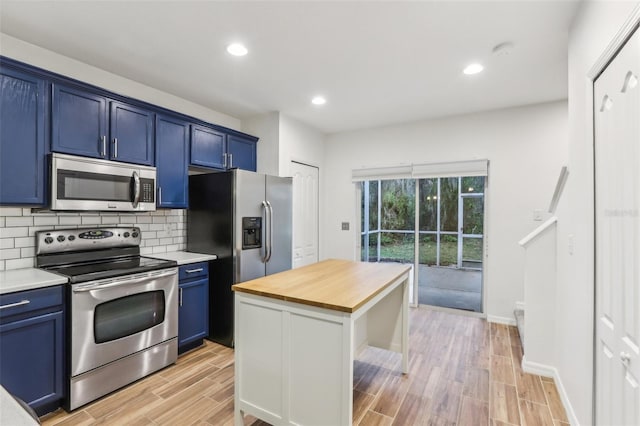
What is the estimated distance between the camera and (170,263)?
268 centimetres

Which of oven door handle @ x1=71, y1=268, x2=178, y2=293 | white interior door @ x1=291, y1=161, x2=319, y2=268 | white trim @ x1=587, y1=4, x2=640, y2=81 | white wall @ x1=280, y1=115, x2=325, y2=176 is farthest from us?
white interior door @ x1=291, y1=161, x2=319, y2=268

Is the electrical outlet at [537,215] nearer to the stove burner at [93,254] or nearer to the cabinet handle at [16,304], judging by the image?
the stove burner at [93,254]

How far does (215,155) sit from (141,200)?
1.04 metres

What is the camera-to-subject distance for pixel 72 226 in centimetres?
259

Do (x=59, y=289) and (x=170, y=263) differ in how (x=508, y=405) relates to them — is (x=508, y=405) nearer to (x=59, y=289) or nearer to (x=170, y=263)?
(x=170, y=263)

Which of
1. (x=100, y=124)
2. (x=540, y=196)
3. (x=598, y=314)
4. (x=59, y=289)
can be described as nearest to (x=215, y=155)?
(x=100, y=124)

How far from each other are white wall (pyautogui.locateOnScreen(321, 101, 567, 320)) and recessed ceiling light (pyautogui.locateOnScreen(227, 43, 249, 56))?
8.71 feet

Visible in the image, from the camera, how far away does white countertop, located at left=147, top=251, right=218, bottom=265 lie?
9.51 feet

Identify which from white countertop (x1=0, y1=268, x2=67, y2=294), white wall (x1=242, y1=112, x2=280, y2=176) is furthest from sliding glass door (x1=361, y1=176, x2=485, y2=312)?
white countertop (x1=0, y1=268, x2=67, y2=294)

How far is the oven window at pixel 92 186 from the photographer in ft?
7.47


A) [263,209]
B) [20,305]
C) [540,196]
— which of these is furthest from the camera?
[540,196]

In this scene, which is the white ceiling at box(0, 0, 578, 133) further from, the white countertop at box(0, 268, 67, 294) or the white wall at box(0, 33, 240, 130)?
the white countertop at box(0, 268, 67, 294)

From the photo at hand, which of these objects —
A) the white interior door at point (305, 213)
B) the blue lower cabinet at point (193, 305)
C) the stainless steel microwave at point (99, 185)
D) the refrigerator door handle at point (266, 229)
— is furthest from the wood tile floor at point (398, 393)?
the white interior door at point (305, 213)

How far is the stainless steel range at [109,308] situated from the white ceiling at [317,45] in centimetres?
154
